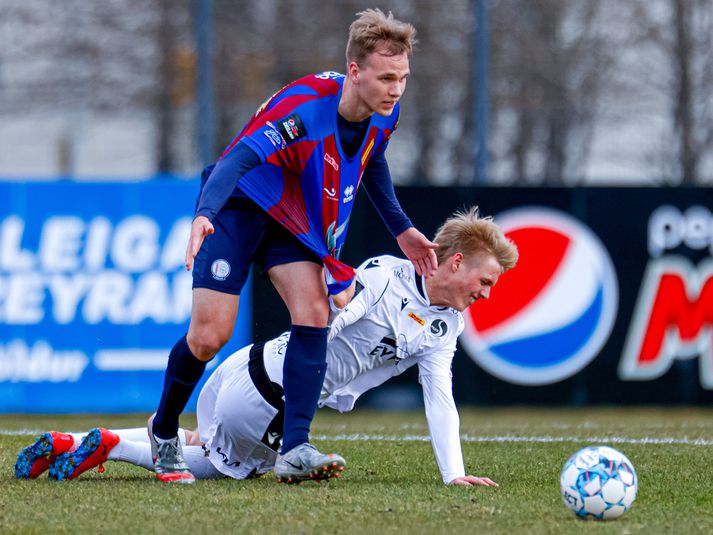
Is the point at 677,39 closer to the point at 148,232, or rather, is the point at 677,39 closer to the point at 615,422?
the point at 615,422

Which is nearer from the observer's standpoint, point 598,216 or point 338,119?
point 338,119

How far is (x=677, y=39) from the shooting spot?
34.2 ft

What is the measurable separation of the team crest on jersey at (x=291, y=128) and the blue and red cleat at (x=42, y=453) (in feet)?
4.84

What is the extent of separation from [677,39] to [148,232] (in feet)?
14.8

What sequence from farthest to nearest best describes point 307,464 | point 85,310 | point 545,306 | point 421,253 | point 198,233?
1. point 545,306
2. point 85,310
3. point 421,253
4. point 307,464
5. point 198,233

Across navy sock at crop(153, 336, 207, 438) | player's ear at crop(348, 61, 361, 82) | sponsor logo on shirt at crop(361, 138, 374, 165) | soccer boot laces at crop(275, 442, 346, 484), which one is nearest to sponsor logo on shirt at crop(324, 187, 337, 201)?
sponsor logo on shirt at crop(361, 138, 374, 165)

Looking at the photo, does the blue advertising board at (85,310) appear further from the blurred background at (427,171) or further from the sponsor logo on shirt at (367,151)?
the sponsor logo on shirt at (367,151)

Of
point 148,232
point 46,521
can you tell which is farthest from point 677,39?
point 46,521

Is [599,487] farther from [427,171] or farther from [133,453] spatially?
[427,171]

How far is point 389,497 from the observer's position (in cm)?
464

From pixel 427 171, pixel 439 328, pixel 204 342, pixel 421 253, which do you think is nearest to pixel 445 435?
pixel 439 328

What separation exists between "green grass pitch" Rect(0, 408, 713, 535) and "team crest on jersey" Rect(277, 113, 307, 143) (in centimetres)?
133

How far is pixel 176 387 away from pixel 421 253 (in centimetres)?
112

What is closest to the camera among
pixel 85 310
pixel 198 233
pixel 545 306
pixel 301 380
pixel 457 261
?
pixel 198 233
